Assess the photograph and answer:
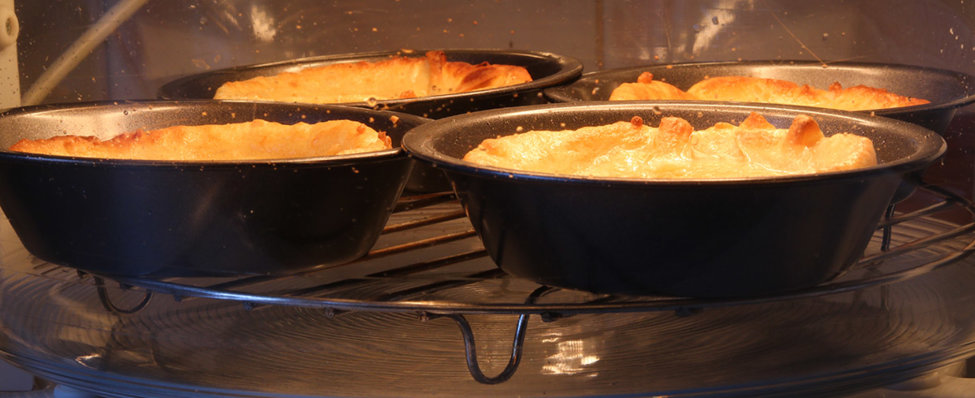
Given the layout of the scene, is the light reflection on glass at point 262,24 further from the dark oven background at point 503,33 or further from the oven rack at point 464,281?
the oven rack at point 464,281

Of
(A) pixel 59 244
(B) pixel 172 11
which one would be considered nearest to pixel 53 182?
(A) pixel 59 244

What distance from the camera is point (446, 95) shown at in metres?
0.82

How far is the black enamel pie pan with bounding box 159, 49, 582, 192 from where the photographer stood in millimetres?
811

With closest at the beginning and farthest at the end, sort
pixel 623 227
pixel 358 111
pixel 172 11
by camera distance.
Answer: pixel 623 227
pixel 358 111
pixel 172 11

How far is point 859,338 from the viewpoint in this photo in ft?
2.13

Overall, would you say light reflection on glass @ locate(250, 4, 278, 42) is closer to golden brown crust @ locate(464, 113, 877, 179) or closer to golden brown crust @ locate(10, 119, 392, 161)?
golden brown crust @ locate(10, 119, 392, 161)

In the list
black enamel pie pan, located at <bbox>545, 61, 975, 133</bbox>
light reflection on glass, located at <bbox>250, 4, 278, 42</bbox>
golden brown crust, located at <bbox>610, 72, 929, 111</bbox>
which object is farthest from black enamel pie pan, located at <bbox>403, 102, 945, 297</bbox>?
light reflection on glass, located at <bbox>250, 4, 278, 42</bbox>

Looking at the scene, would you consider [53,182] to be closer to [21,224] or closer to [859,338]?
[21,224]

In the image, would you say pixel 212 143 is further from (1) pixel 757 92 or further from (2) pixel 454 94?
(1) pixel 757 92

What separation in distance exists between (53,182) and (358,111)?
0.23 metres

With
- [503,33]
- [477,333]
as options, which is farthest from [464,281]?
[503,33]

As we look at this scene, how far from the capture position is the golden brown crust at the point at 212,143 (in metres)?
0.69

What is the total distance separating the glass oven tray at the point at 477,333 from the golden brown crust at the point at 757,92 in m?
0.11

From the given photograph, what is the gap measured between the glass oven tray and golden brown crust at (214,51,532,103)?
0.74 ft
